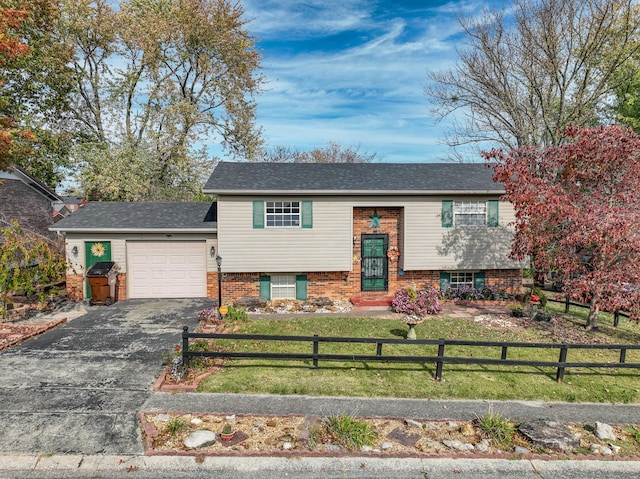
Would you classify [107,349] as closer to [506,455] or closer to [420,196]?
[506,455]

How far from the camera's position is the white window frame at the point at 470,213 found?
14.8 metres

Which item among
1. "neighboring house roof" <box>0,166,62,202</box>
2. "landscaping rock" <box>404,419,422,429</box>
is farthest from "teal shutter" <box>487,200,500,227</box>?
"neighboring house roof" <box>0,166,62,202</box>

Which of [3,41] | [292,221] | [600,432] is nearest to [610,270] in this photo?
[600,432]

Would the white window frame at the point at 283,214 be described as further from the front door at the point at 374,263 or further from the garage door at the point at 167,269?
the garage door at the point at 167,269

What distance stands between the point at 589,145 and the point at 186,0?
2377 cm

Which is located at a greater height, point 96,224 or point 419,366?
point 96,224

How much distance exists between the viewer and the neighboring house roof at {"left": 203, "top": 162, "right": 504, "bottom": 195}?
13953mm

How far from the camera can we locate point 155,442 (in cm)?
558

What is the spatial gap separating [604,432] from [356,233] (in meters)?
10.1

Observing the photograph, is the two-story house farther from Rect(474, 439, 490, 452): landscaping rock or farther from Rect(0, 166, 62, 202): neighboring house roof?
Rect(0, 166, 62, 202): neighboring house roof

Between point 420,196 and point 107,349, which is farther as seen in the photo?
point 420,196

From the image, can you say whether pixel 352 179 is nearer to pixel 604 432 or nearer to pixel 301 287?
pixel 301 287

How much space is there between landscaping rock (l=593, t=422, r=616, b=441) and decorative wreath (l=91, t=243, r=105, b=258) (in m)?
16.2

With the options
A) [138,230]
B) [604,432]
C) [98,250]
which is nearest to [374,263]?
[138,230]
